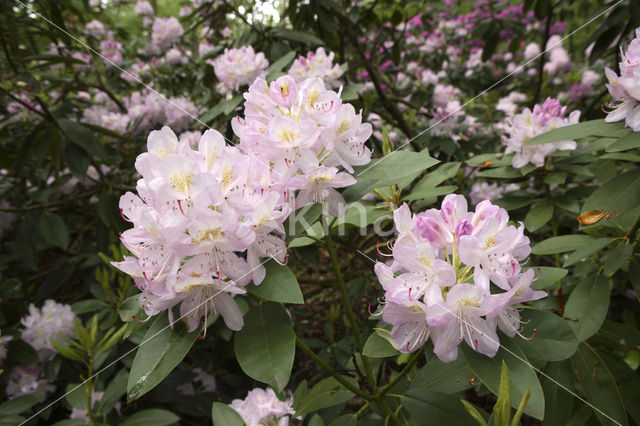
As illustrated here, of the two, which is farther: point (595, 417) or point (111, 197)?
point (111, 197)

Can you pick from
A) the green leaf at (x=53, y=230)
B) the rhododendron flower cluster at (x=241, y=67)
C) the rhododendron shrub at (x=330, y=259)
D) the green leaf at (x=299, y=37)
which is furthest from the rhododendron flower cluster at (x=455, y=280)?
the green leaf at (x=53, y=230)

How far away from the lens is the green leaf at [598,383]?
1.16 m

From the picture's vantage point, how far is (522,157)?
4.99 feet

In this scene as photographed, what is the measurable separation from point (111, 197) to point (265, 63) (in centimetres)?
101

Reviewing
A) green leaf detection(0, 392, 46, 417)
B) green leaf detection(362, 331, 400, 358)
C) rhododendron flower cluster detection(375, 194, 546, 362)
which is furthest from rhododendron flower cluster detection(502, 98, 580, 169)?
green leaf detection(0, 392, 46, 417)

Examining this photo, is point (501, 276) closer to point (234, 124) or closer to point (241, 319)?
point (241, 319)

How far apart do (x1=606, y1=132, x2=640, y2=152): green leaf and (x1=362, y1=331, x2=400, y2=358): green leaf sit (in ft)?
2.35

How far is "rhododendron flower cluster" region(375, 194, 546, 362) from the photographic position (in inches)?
28.2

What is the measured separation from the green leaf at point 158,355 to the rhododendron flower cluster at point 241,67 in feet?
4.21

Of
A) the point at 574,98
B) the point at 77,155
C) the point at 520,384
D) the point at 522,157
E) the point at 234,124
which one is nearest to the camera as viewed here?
the point at 520,384

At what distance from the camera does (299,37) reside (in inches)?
84.7

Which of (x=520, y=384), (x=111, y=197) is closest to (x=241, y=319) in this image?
(x=520, y=384)

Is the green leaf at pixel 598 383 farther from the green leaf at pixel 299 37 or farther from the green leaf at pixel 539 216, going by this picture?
the green leaf at pixel 299 37

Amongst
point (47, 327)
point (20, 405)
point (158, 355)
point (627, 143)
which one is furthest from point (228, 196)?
point (47, 327)
